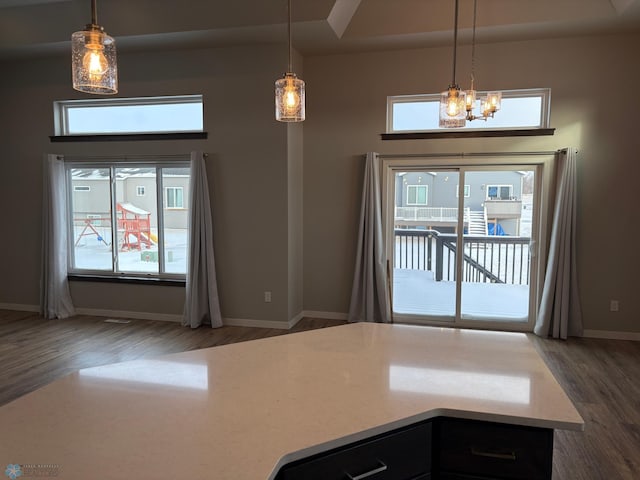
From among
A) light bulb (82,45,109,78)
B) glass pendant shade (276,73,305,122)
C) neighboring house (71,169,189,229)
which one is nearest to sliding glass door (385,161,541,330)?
neighboring house (71,169,189,229)

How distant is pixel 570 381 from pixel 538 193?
2.13m

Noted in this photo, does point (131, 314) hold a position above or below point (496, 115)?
below

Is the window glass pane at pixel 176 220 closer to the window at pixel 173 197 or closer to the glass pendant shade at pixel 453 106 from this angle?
the window at pixel 173 197

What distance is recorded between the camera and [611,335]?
15.3 feet

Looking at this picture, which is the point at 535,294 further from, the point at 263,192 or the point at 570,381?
the point at 263,192

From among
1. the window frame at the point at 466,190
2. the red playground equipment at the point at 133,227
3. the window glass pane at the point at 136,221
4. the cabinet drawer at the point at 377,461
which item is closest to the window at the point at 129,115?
the window glass pane at the point at 136,221

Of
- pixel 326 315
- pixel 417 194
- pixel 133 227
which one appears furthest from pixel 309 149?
pixel 133 227

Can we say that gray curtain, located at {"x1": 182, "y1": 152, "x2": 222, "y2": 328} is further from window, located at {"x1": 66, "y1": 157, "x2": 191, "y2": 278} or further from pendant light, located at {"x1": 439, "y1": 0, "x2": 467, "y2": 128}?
pendant light, located at {"x1": 439, "y1": 0, "x2": 467, "y2": 128}

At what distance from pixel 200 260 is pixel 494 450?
4.22m

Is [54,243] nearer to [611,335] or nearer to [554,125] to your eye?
[554,125]

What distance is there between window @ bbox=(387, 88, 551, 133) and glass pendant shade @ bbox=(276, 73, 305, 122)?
3.15 metres

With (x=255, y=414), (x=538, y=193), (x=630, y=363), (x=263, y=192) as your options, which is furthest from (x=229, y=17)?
(x=630, y=363)

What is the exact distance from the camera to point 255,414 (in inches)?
49.4

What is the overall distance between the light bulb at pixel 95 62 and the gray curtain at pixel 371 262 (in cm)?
378
